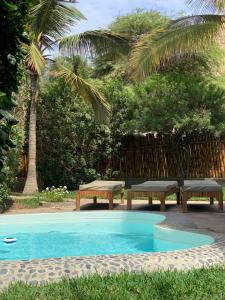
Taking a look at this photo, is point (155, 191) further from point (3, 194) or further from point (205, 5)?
point (205, 5)

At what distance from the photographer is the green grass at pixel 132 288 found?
3848mm

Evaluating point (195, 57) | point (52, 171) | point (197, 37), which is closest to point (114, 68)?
point (195, 57)

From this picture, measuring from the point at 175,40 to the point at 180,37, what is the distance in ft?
0.51

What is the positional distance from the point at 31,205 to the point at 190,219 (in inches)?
202

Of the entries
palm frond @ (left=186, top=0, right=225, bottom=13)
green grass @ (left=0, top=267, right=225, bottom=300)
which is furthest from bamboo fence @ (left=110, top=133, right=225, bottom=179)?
green grass @ (left=0, top=267, right=225, bottom=300)

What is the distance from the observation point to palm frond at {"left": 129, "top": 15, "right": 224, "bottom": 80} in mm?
11766

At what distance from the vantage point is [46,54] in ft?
48.8

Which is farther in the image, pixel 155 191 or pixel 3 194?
pixel 3 194

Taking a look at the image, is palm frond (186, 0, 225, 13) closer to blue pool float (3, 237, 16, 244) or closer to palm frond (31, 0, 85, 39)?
palm frond (31, 0, 85, 39)

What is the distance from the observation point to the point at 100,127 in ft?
54.7

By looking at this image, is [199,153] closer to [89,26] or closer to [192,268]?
[89,26]

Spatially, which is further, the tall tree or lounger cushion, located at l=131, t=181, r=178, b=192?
lounger cushion, located at l=131, t=181, r=178, b=192

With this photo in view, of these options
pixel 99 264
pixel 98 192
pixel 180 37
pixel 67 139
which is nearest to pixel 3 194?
pixel 98 192

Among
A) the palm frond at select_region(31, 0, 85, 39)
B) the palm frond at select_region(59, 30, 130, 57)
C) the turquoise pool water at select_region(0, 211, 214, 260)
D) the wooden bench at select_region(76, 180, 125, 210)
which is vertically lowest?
the turquoise pool water at select_region(0, 211, 214, 260)
